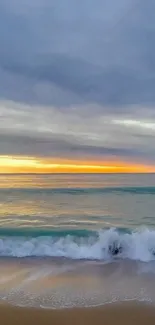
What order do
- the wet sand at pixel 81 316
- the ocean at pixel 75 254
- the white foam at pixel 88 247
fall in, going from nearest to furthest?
1. the wet sand at pixel 81 316
2. the ocean at pixel 75 254
3. the white foam at pixel 88 247

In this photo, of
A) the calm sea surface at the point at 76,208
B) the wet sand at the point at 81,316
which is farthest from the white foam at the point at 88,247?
the wet sand at the point at 81,316

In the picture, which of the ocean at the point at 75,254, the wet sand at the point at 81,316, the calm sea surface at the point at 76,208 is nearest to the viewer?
the wet sand at the point at 81,316

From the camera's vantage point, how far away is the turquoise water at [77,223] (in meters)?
10.7

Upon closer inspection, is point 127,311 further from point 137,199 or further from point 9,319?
point 137,199

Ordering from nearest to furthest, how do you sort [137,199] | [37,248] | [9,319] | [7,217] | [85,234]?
[9,319] → [37,248] → [85,234] → [7,217] → [137,199]

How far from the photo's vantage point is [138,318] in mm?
5781

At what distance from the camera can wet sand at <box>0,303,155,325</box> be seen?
18.5 feet

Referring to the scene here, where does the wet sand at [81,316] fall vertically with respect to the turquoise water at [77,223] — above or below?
below

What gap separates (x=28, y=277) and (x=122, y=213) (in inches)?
420

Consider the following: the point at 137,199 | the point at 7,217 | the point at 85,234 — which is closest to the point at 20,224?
the point at 7,217

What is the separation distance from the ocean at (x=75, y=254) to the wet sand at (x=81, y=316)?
27cm

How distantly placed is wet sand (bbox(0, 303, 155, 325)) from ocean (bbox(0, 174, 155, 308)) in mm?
269

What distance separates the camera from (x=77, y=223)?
15125 mm

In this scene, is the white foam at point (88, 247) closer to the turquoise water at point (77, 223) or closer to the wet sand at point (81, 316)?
the turquoise water at point (77, 223)
